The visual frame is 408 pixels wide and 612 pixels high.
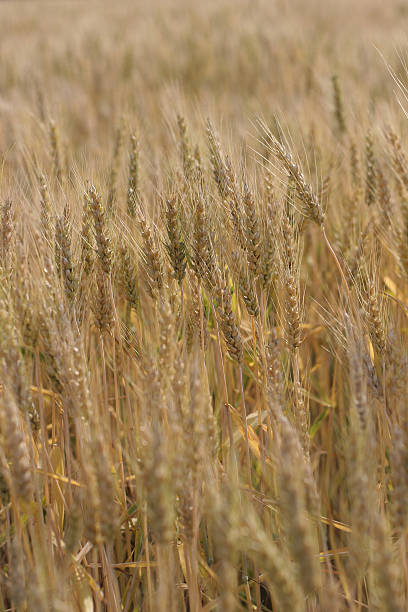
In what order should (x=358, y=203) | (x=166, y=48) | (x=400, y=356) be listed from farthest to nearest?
(x=166, y=48) → (x=358, y=203) → (x=400, y=356)

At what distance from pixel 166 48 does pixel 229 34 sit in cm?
108

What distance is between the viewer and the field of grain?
907mm

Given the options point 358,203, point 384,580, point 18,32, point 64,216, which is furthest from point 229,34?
point 384,580

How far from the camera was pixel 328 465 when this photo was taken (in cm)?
172

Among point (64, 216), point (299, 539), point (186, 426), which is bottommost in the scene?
point (299, 539)

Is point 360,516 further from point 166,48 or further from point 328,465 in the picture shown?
point 166,48

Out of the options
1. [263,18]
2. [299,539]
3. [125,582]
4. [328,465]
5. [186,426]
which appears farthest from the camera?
[263,18]

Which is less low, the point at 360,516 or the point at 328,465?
the point at 360,516

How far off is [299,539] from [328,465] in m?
0.98

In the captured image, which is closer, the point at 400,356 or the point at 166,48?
the point at 400,356

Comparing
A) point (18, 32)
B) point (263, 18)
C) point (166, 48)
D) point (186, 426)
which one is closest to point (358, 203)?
point (186, 426)

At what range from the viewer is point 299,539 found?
0.79m

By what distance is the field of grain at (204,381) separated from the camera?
0.91m

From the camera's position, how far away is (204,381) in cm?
130
